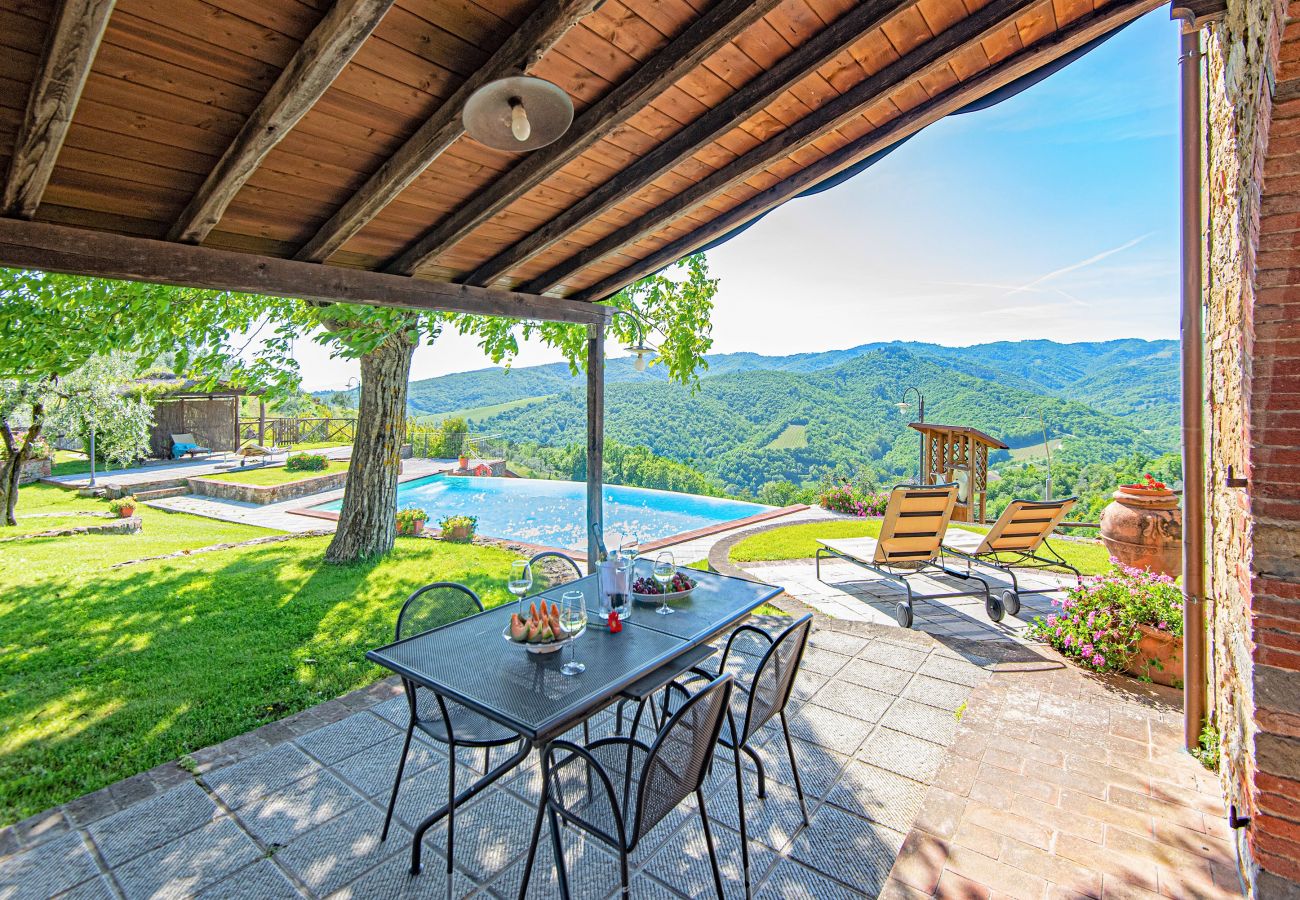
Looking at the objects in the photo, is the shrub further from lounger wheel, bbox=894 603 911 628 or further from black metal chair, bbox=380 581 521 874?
lounger wheel, bbox=894 603 911 628

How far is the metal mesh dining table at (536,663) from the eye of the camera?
1859mm

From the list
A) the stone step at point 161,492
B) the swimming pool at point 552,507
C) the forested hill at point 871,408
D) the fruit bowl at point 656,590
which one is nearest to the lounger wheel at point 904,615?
the fruit bowl at point 656,590

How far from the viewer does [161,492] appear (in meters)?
12.1

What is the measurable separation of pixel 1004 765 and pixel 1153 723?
1006 mm

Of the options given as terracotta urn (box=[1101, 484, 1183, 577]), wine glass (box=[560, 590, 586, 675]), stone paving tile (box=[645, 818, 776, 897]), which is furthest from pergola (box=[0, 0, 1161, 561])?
terracotta urn (box=[1101, 484, 1183, 577])

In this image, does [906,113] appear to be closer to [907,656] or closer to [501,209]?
[501,209]

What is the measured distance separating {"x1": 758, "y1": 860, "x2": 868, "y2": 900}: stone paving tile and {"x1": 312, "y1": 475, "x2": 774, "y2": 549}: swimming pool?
8.85m

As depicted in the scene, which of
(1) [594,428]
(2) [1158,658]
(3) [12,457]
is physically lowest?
(2) [1158,658]

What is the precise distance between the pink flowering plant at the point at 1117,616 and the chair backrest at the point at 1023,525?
3.58 ft

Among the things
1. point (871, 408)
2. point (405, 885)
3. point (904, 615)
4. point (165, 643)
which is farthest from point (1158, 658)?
point (871, 408)

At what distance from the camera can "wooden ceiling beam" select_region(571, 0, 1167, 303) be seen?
2271 millimetres

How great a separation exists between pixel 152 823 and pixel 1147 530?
651cm

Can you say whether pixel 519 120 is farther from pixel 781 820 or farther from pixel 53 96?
pixel 781 820

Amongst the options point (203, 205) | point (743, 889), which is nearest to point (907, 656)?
point (743, 889)
